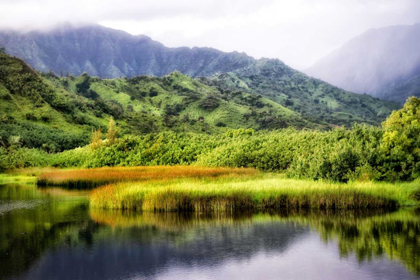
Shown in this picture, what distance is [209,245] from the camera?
19.4m

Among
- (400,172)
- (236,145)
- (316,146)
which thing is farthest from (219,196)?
(236,145)

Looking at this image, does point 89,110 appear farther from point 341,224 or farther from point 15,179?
point 341,224

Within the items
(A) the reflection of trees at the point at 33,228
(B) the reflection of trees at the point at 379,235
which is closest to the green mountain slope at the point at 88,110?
(A) the reflection of trees at the point at 33,228

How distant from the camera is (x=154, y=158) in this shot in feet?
185

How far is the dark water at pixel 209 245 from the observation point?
52.6 ft

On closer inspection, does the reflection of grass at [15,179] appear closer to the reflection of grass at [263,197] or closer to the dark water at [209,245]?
the dark water at [209,245]

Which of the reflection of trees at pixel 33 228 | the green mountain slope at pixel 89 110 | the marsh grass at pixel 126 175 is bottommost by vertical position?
the reflection of trees at pixel 33 228

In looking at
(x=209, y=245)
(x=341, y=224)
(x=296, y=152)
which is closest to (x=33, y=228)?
(x=209, y=245)

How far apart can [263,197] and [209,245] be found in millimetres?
9127

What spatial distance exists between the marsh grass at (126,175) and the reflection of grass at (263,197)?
738 cm

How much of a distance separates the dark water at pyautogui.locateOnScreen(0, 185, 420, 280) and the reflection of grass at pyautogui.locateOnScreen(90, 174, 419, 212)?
1316mm

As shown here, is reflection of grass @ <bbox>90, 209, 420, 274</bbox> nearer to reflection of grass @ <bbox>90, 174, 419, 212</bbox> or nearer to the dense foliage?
reflection of grass @ <bbox>90, 174, 419, 212</bbox>

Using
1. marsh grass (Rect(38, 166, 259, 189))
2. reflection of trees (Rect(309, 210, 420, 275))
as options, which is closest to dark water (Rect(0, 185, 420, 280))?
reflection of trees (Rect(309, 210, 420, 275))

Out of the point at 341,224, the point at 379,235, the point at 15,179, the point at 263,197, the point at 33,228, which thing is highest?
the point at 15,179
